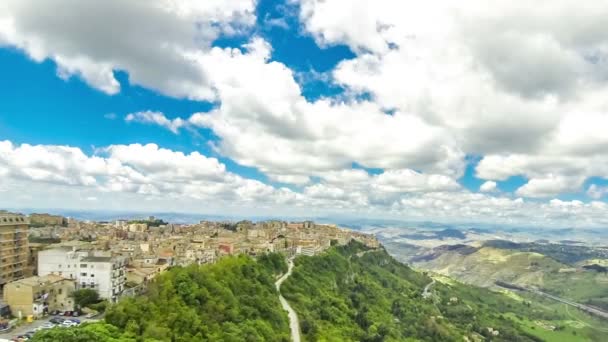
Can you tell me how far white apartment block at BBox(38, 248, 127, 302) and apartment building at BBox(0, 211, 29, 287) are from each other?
4.37m

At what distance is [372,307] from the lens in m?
116

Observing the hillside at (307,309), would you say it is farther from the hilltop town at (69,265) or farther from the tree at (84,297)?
the hilltop town at (69,265)

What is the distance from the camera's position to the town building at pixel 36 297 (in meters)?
60.8

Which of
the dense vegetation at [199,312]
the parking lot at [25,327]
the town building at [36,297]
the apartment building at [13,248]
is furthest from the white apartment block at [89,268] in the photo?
the parking lot at [25,327]

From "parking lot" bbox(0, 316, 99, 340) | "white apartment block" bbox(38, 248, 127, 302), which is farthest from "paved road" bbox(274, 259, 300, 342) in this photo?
"parking lot" bbox(0, 316, 99, 340)

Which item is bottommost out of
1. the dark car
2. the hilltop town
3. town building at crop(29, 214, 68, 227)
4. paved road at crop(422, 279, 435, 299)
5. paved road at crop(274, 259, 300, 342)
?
paved road at crop(422, 279, 435, 299)

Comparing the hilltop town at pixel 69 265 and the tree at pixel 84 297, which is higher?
the hilltop town at pixel 69 265

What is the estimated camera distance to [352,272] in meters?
141

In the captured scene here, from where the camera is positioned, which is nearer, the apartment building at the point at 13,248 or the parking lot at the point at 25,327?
the parking lot at the point at 25,327

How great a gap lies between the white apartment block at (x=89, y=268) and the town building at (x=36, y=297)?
5.23 m

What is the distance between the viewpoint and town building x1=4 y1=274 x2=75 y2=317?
6081 cm

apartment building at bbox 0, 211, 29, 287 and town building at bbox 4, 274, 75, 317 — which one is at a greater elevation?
apartment building at bbox 0, 211, 29, 287

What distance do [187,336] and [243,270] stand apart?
115 feet

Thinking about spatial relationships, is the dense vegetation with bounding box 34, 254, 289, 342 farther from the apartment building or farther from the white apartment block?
the apartment building
